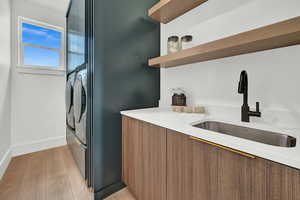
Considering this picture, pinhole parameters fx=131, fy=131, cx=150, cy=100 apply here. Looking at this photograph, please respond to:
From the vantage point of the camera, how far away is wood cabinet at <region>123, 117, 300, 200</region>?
1.49 ft

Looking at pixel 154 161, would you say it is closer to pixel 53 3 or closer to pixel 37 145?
pixel 37 145

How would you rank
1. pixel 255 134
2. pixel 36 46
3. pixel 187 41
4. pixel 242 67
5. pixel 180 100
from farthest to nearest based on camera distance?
pixel 36 46 < pixel 180 100 < pixel 187 41 < pixel 242 67 < pixel 255 134

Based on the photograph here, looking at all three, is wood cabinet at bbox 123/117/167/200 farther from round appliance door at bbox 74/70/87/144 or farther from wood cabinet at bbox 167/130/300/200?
round appliance door at bbox 74/70/87/144

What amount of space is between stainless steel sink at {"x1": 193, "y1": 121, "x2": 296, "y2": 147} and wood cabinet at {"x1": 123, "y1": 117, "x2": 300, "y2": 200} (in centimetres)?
35

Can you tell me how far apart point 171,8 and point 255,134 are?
138 cm

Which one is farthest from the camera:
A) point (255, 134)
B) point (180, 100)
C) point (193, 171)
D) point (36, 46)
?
point (36, 46)

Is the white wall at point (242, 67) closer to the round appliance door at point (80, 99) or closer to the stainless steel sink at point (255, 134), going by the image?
the stainless steel sink at point (255, 134)

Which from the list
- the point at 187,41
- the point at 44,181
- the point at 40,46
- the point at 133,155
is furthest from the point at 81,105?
the point at 40,46

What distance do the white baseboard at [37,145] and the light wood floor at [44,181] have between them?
0.12 metres

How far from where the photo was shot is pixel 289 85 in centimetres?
86

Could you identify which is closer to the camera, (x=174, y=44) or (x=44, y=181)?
(x=174, y=44)

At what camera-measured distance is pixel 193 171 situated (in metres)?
0.70

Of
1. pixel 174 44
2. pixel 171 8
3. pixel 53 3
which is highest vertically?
pixel 53 3

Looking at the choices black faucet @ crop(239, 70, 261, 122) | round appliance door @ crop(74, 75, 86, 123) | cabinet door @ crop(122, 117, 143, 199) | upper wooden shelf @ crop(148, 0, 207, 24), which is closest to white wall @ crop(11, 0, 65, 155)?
round appliance door @ crop(74, 75, 86, 123)
